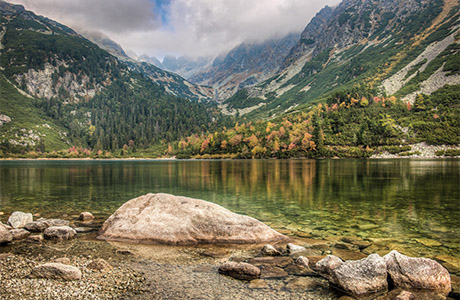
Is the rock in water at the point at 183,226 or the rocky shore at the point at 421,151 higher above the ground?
the rocky shore at the point at 421,151

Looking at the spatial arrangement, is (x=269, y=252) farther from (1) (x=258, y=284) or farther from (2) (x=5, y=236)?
(2) (x=5, y=236)

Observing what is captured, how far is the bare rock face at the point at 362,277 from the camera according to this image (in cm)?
948

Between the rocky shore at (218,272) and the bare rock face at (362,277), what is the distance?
34 millimetres

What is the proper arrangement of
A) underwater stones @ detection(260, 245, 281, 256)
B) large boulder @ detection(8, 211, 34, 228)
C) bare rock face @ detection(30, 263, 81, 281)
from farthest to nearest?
1. large boulder @ detection(8, 211, 34, 228)
2. underwater stones @ detection(260, 245, 281, 256)
3. bare rock face @ detection(30, 263, 81, 281)

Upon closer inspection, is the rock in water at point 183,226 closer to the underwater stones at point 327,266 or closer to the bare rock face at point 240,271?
the bare rock face at point 240,271

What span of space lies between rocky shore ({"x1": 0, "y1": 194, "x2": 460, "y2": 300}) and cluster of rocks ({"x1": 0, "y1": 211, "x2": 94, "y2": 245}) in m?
0.53

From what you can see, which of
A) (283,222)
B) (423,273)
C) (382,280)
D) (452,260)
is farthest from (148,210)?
(452,260)

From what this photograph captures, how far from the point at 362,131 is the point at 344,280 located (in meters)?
214

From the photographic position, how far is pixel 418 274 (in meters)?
9.75

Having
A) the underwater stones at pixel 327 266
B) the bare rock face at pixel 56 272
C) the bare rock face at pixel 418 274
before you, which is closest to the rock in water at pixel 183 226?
the underwater stones at pixel 327 266

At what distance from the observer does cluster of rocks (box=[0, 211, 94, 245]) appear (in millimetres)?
16078

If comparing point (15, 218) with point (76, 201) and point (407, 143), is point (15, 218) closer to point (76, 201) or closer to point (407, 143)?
point (76, 201)

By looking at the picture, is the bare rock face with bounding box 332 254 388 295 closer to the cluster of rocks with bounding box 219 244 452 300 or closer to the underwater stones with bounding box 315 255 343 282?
the cluster of rocks with bounding box 219 244 452 300

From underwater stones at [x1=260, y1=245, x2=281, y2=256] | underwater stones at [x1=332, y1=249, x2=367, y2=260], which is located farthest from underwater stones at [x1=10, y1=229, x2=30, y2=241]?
underwater stones at [x1=332, y1=249, x2=367, y2=260]
